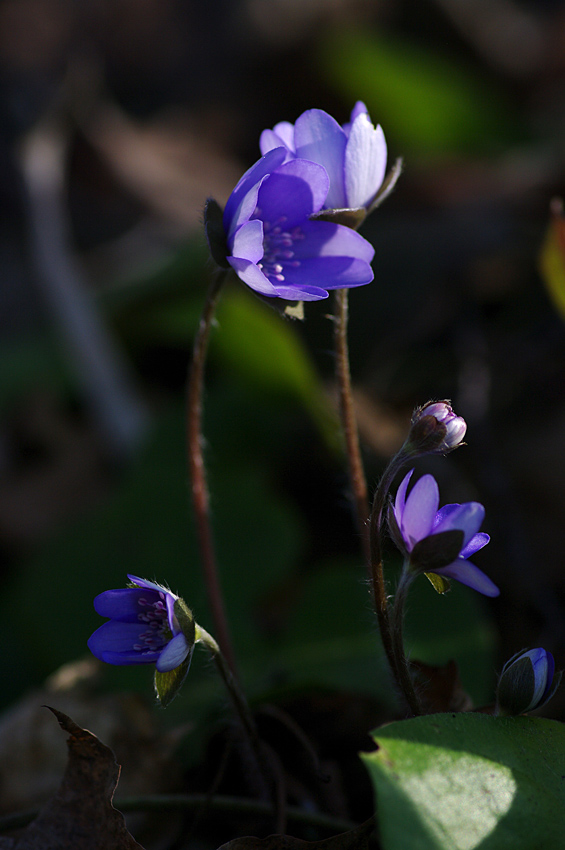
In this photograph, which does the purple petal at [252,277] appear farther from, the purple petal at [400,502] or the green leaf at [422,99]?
the green leaf at [422,99]

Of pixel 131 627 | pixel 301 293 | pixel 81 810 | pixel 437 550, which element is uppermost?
pixel 301 293

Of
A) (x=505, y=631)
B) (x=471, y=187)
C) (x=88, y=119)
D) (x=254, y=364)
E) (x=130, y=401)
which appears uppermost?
(x=88, y=119)

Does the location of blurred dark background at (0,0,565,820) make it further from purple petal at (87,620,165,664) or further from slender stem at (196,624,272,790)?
purple petal at (87,620,165,664)

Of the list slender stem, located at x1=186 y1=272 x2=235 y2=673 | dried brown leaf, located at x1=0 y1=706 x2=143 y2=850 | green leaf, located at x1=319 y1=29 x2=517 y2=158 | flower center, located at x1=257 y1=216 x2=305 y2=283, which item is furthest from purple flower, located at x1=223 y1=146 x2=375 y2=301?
green leaf, located at x1=319 y1=29 x2=517 y2=158

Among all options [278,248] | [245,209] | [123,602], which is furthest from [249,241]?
[123,602]

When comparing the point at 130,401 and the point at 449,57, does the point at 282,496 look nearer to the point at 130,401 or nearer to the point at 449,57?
the point at 130,401

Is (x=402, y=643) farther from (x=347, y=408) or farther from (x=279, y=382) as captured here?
(x=279, y=382)

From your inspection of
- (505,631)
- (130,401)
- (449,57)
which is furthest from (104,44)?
(505,631)
